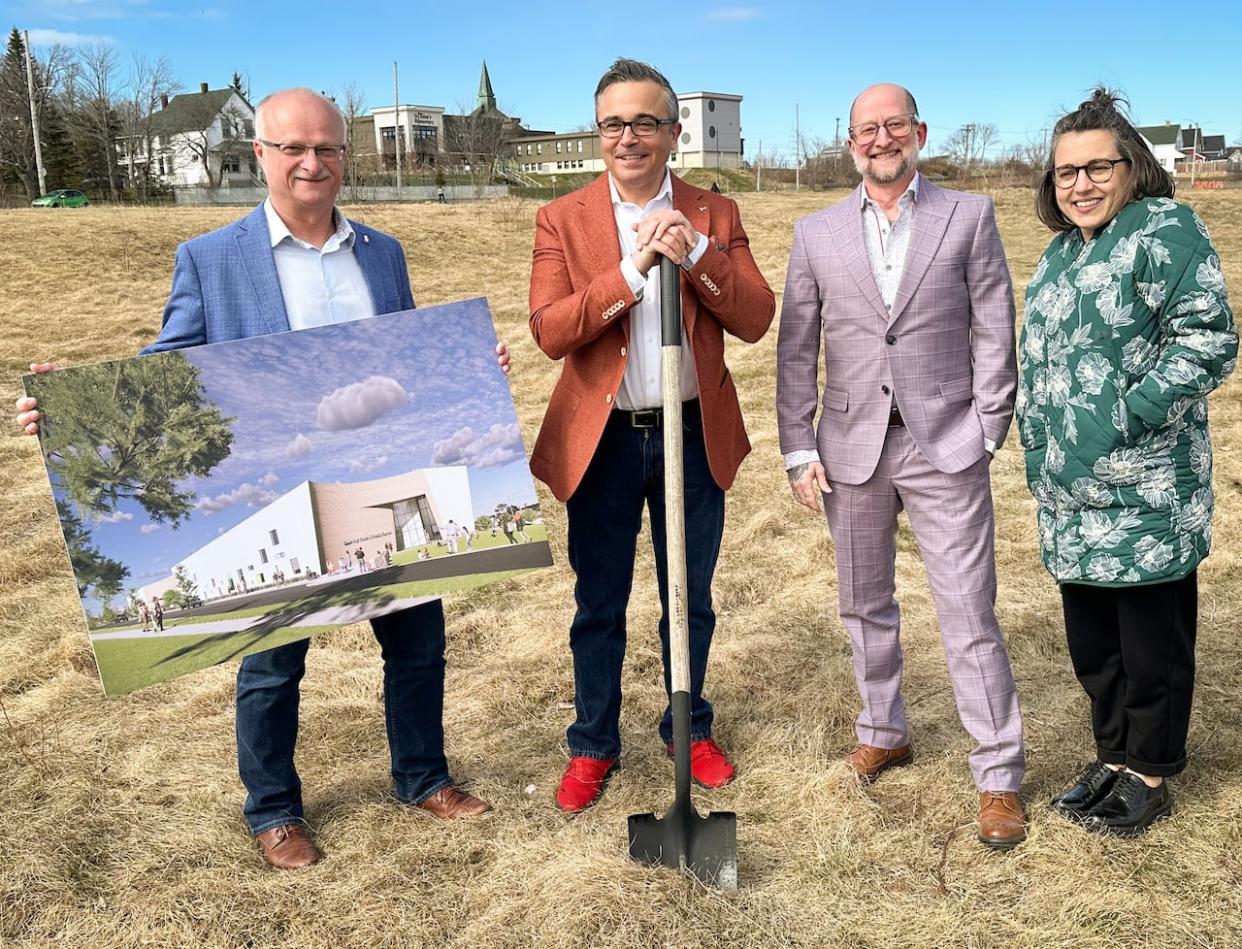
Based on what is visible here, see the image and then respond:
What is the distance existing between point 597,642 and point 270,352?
4.75 ft

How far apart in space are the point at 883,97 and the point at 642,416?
1.17 m

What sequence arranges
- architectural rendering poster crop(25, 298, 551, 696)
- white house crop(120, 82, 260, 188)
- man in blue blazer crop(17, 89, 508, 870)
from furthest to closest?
white house crop(120, 82, 260, 188) → man in blue blazer crop(17, 89, 508, 870) → architectural rendering poster crop(25, 298, 551, 696)

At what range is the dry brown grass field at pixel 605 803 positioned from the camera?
2879 millimetres

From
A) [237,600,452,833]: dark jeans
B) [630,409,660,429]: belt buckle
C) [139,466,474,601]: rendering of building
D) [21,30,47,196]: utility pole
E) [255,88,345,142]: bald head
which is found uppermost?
[21,30,47,196]: utility pole

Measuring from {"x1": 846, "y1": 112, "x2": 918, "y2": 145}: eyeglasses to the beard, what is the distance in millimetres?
64

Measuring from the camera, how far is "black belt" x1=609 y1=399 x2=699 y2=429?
3254 millimetres

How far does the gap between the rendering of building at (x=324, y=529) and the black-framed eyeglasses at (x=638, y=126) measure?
1.09 meters

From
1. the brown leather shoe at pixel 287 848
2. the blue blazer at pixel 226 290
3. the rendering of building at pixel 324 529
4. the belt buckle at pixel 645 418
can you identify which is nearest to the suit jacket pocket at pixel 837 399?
the belt buckle at pixel 645 418

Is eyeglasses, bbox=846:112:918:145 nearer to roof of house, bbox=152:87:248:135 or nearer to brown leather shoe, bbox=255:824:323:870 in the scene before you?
brown leather shoe, bbox=255:824:323:870

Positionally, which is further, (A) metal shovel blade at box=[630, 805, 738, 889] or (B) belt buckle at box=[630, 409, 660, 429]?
(B) belt buckle at box=[630, 409, 660, 429]

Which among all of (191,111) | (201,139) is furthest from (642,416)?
(191,111)

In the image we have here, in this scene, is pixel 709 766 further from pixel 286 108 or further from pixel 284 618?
pixel 286 108

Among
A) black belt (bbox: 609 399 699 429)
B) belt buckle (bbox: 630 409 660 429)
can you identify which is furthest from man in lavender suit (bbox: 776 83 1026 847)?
belt buckle (bbox: 630 409 660 429)

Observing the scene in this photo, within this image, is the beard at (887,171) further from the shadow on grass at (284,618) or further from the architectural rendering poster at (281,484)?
the shadow on grass at (284,618)
